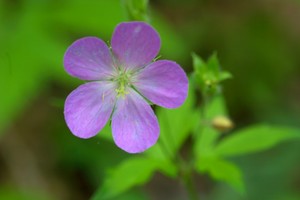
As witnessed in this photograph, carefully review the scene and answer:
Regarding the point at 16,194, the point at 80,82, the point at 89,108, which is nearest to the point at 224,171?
the point at 89,108

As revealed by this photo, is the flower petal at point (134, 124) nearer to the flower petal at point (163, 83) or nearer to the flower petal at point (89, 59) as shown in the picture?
the flower petal at point (163, 83)

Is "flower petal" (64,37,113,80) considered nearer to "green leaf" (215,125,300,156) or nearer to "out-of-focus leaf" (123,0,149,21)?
"out-of-focus leaf" (123,0,149,21)

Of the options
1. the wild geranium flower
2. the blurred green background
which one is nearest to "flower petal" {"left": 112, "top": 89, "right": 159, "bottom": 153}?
the wild geranium flower

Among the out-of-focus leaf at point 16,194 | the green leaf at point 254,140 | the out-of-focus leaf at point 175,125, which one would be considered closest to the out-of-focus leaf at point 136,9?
the out-of-focus leaf at point 175,125

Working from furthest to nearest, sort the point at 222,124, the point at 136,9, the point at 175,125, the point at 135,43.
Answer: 1. the point at 175,125
2. the point at 222,124
3. the point at 136,9
4. the point at 135,43

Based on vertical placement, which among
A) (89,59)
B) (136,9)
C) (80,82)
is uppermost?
(136,9)

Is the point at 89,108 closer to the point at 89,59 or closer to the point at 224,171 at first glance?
the point at 89,59
